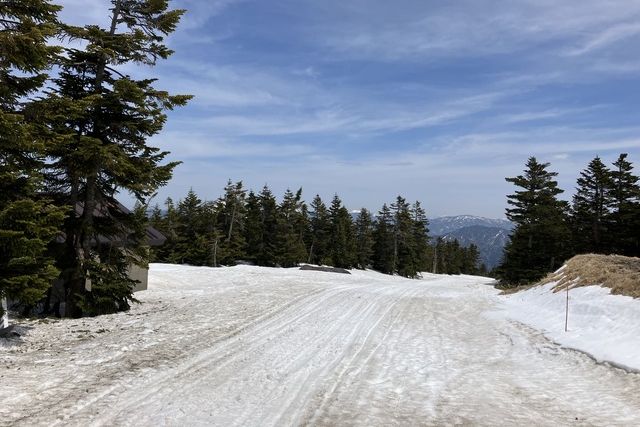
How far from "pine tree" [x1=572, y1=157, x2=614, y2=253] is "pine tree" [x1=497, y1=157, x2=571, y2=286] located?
245 cm

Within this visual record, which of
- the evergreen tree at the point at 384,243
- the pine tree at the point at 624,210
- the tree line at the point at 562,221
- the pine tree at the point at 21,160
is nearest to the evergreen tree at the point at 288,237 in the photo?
the evergreen tree at the point at 384,243

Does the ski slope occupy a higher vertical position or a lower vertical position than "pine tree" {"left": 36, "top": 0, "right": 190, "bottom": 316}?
lower

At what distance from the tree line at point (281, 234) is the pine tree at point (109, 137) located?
1217 inches

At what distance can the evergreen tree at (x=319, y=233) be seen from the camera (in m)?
67.1

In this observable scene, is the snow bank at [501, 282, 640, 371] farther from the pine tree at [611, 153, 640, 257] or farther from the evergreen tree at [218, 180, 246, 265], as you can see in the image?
the evergreen tree at [218, 180, 246, 265]

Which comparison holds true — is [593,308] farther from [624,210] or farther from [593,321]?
[624,210]

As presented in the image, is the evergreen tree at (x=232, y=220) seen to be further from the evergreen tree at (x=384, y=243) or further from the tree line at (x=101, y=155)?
the tree line at (x=101, y=155)

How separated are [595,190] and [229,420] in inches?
1812

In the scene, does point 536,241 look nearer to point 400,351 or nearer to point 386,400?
point 400,351

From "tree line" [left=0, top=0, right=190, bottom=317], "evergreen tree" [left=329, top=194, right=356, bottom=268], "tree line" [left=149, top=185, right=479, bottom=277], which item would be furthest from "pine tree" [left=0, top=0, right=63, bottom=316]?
"evergreen tree" [left=329, top=194, right=356, bottom=268]

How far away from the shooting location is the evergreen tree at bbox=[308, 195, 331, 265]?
67125mm

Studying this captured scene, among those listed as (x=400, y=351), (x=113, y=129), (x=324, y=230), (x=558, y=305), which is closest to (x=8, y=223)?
(x=113, y=129)

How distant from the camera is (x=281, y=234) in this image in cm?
5744

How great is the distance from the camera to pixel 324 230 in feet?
222
